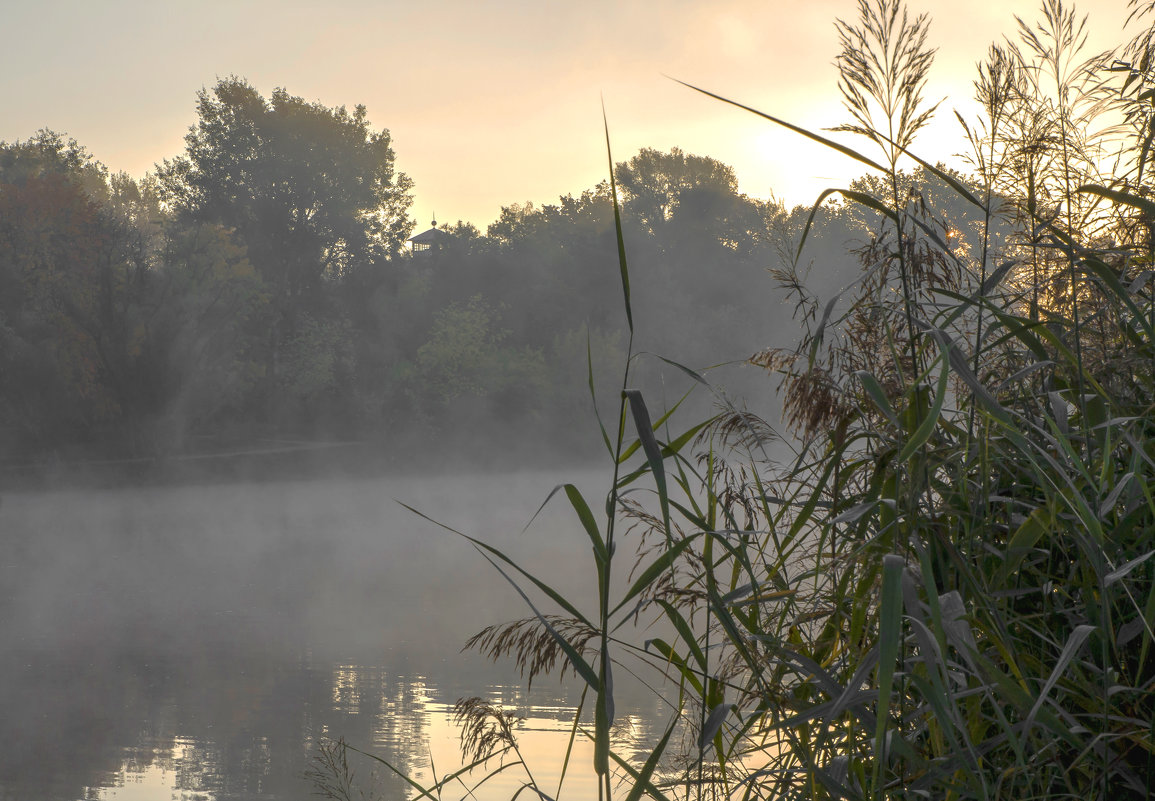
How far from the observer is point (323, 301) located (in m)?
35.0

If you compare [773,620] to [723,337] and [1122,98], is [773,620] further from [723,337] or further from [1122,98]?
[723,337]

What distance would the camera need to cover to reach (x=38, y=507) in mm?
22219

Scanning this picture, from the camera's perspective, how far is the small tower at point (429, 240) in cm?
4116

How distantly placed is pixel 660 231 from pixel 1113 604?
41435mm

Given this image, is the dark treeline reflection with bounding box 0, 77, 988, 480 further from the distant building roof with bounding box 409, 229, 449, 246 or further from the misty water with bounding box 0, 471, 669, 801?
the misty water with bounding box 0, 471, 669, 801

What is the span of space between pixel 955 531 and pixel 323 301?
115 ft

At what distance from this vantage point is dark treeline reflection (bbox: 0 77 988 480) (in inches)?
1018

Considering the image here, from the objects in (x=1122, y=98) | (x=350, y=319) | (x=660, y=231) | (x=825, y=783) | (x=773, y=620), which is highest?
(x=660, y=231)

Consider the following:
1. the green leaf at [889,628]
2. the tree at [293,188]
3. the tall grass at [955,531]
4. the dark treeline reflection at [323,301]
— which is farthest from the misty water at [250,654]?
the tree at [293,188]

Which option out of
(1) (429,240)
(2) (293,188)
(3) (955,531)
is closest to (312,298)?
(2) (293,188)

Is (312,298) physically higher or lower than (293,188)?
lower

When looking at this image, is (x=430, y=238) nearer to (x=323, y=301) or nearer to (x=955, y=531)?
(x=323, y=301)

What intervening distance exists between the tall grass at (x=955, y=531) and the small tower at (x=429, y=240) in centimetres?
3930

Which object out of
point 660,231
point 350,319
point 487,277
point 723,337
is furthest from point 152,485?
point 660,231
